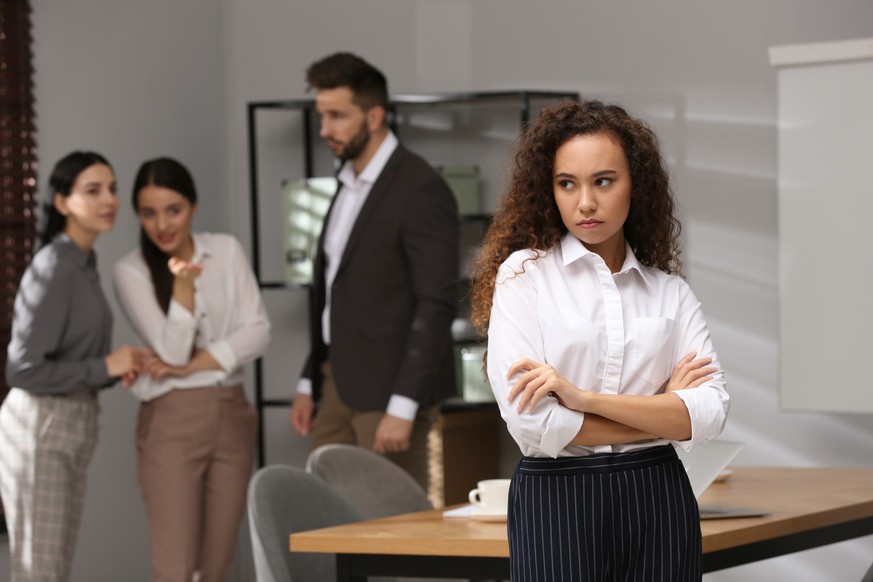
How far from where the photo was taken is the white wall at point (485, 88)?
177 inches

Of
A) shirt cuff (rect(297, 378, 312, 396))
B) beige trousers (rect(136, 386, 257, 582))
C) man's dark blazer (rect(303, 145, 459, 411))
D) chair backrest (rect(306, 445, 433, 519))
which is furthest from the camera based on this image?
shirt cuff (rect(297, 378, 312, 396))

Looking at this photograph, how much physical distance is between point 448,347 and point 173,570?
106 centimetres

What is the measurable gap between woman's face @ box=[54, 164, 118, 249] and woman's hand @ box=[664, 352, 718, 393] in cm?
241

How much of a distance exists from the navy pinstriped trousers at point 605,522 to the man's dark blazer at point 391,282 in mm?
1970

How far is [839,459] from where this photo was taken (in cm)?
434

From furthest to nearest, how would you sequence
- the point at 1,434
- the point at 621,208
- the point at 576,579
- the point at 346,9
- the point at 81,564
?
1. the point at 346,9
2. the point at 81,564
3. the point at 1,434
4. the point at 621,208
5. the point at 576,579

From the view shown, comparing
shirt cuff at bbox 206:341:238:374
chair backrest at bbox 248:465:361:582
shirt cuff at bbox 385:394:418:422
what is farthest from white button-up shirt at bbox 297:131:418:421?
chair backrest at bbox 248:465:361:582

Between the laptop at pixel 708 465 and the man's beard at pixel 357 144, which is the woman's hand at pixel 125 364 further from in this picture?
the laptop at pixel 708 465

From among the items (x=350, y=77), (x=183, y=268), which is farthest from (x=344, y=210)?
(x=183, y=268)

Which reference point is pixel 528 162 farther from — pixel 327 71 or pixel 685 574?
pixel 327 71

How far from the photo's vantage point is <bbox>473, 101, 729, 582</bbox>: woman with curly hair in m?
1.72

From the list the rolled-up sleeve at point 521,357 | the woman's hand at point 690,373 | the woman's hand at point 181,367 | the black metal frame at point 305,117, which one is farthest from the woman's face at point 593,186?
the black metal frame at point 305,117

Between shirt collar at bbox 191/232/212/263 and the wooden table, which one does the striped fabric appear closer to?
shirt collar at bbox 191/232/212/263

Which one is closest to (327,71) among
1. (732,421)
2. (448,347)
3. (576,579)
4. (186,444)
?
(448,347)
